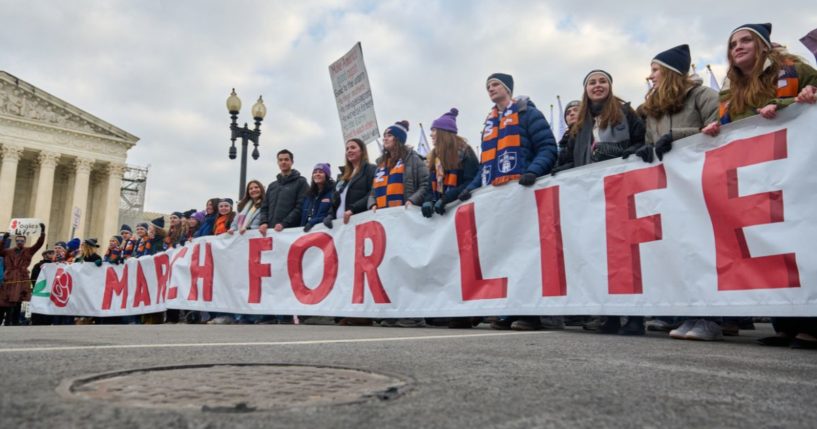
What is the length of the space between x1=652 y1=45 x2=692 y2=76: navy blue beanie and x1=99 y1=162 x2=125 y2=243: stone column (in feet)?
153

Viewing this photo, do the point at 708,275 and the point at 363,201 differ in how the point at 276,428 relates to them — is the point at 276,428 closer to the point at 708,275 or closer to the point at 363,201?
the point at 708,275

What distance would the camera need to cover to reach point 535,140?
5.18 meters

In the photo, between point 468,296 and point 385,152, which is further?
point 385,152

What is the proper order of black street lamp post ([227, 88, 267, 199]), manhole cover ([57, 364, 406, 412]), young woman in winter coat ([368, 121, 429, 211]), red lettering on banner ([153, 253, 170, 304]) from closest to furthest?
manhole cover ([57, 364, 406, 412]), young woman in winter coat ([368, 121, 429, 211]), red lettering on banner ([153, 253, 170, 304]), black street lamp post ([227, 88, 267, 199])

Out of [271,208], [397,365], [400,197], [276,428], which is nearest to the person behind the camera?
[276,428]

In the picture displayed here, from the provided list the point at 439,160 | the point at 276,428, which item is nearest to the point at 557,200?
the point at 439,160

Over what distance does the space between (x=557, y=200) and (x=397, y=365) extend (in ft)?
9.37

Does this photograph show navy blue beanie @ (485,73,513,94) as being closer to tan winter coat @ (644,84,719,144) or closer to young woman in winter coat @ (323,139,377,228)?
tan winter coat @ (644,84,719,144)

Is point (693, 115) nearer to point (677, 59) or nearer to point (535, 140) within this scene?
point (677, 59)

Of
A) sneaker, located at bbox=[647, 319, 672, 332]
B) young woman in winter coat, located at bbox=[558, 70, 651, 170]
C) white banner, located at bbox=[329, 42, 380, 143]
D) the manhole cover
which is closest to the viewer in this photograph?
the manhole cover

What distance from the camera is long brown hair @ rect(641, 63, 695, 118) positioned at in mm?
4305

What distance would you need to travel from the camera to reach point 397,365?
2084mm

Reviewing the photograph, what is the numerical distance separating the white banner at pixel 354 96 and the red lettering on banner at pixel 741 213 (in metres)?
4.77

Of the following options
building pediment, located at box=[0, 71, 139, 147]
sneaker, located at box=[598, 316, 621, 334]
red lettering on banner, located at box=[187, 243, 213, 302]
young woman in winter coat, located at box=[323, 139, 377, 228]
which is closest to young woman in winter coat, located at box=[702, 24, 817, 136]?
sneaker, located at box=[598, 316, 621, 334]
